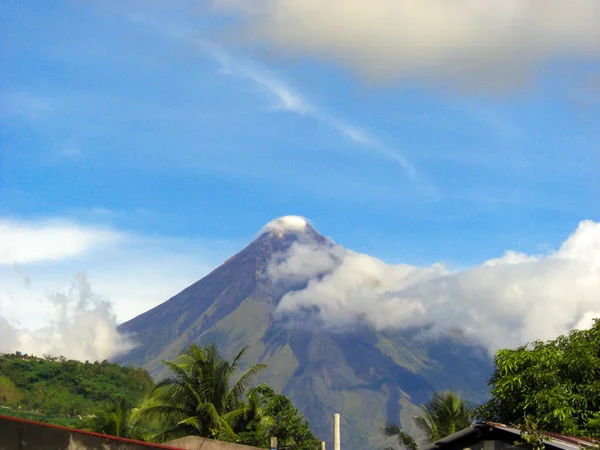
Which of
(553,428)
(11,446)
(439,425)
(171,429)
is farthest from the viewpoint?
(439,425)

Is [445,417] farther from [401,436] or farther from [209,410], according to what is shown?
[209,410]

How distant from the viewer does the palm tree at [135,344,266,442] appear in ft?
126

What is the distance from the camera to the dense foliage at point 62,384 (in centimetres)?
12884

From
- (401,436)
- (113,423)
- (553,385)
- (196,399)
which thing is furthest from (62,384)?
(553,385)

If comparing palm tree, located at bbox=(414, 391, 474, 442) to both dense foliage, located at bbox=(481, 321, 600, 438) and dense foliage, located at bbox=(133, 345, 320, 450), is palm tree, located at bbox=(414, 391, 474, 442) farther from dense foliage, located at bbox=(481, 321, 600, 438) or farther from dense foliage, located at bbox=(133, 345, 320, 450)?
dense foliage, located at bbox=(133, 345, 320, 450)

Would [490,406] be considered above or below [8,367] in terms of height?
below

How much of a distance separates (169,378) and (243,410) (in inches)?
165

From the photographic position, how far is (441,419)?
46844 millimetres

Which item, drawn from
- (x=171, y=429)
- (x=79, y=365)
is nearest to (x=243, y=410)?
(x=171, y=429)

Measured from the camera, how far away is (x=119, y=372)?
143375mm

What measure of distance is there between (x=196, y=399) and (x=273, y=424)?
4.48 m

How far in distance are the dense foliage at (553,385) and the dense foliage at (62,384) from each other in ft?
311

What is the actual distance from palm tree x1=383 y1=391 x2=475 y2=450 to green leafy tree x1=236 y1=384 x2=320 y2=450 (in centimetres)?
507

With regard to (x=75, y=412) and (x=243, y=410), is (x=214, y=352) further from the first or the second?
(x=75, y=412)
